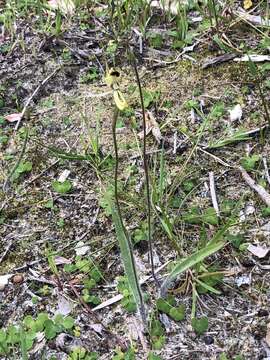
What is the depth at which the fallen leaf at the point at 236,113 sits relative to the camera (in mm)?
1979

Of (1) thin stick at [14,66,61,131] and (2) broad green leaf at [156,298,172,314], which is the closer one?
(2) broad green leaf at [156,298,172,314]

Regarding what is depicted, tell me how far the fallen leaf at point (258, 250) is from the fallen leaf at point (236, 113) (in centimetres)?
52

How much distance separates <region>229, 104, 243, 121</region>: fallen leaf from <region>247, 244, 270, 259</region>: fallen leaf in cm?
52

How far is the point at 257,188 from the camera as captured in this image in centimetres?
176

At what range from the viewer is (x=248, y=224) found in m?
1.69

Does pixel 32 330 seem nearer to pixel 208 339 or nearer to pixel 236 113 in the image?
pixel 208 339

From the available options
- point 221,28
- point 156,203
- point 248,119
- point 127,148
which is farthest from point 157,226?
point 221,28

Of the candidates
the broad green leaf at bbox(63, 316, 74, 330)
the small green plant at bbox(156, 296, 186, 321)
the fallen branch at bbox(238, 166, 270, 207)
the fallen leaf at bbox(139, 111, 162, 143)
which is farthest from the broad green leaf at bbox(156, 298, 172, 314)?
the fallen leaf at bbox(139, 111, 162, 143)

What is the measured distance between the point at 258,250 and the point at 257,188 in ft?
0.71

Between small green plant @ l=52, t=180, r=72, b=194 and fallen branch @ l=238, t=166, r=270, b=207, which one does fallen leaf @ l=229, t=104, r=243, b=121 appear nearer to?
fallen branch @ l=238, t=166, r=270, b=207

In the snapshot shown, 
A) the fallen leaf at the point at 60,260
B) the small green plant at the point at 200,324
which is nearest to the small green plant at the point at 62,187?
the fallen leaf at the point at 60,260

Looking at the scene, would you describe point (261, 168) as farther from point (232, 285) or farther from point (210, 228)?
point (232, 285)

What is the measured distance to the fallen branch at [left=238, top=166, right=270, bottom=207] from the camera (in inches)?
67.9

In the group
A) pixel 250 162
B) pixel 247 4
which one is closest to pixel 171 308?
pixel 250 162
